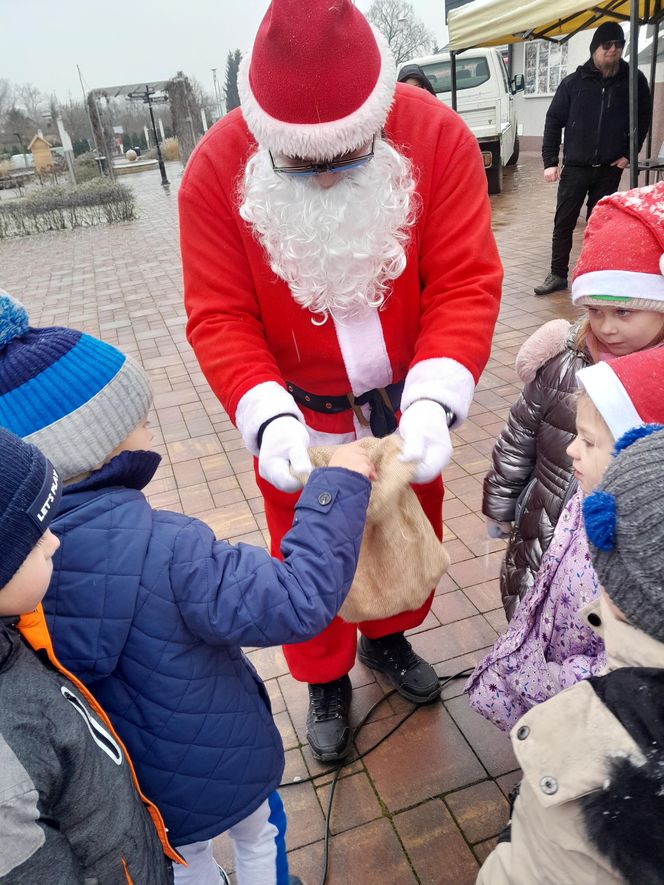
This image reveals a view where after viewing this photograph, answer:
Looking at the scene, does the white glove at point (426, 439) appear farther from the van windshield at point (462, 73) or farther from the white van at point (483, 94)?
the van windshield at point (462, 73)

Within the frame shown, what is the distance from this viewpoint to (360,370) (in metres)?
1.67

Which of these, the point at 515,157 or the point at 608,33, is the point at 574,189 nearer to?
the point at 608,33

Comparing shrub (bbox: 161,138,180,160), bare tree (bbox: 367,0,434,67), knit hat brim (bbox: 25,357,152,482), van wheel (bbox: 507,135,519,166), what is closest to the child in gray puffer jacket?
knit hat brim (bbox: 25,357,152,482)

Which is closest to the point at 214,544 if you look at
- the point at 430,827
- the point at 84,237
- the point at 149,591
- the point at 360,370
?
the point at 149,591

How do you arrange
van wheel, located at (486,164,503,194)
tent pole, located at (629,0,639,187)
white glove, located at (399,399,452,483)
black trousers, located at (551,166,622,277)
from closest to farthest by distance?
1. white glove, located at (399,399,452,483)
2. tent pole, located at (629,0,639,187)
3. black trousers, located at (551,166,622,277)
4. van wheel, located at (486,164,503,194)

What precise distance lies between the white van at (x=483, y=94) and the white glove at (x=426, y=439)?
10.4 metres

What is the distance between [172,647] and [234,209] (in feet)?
3.35

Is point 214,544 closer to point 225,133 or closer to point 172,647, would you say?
point 172,647

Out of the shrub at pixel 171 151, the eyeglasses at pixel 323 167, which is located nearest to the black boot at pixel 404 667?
the eyeglasses at pixel 323 167

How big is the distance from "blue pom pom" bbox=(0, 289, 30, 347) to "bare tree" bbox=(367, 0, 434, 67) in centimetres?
4332

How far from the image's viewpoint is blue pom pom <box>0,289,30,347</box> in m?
1.16

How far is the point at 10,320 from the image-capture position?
1164 millimetres

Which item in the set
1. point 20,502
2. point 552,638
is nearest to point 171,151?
point 552,638

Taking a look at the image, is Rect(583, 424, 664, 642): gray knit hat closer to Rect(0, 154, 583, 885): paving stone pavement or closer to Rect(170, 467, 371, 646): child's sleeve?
Rect(170, 467, 371, 646): child's sleeve
